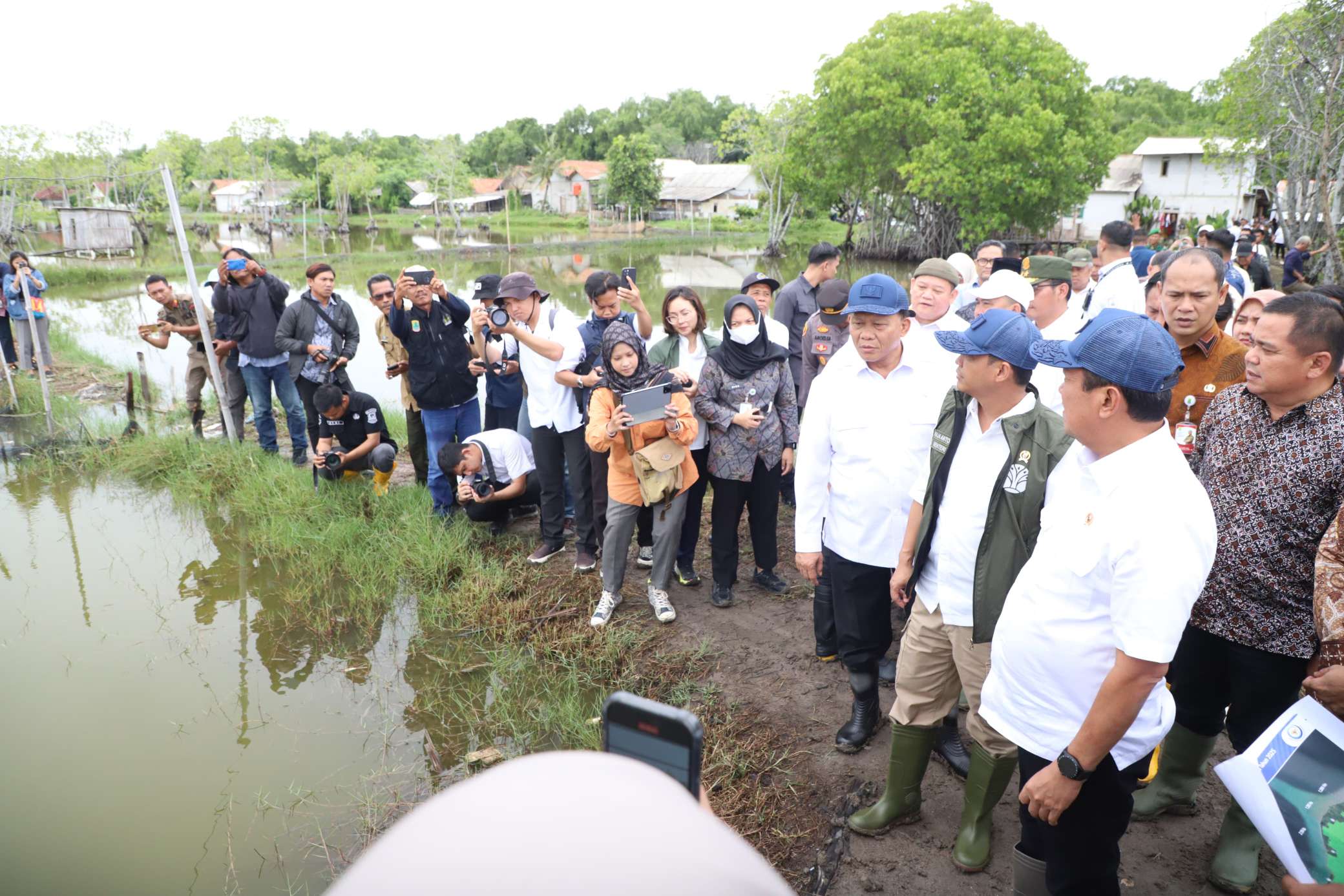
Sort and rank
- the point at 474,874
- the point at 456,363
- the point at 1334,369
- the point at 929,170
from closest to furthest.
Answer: the point at 474,874, the point at 1334,369, the point at 456,363, the point at 929,170

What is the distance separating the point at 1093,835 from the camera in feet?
5.87

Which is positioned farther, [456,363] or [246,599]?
[456,363]

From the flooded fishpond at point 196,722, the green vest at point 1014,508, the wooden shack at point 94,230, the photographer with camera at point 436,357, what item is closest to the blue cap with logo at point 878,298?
the green vest at point 1014,508

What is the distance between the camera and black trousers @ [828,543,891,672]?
9.96 ft

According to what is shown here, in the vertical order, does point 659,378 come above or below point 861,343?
below

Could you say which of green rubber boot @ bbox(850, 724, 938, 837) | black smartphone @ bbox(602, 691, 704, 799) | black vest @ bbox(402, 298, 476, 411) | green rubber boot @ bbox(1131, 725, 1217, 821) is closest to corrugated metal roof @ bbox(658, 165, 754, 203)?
black vest @ bbox(402, 298, 476, 411)

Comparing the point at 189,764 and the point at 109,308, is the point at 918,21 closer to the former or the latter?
the point at 109,308

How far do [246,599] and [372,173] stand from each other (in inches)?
1828

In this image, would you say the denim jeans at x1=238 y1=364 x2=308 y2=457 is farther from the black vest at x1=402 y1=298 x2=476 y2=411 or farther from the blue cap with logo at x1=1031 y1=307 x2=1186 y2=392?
the blue cap with logo at x1=1031 y1=307 x2=1186 y2=392

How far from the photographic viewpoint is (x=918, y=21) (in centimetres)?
2383

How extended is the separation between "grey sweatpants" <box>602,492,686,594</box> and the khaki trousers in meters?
1.69

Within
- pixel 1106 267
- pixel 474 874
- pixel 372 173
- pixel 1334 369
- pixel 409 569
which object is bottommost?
pixel 409 569

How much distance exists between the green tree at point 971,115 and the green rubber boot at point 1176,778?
2205 centimetres

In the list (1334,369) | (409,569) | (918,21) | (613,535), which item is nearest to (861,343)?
(1334,369)
